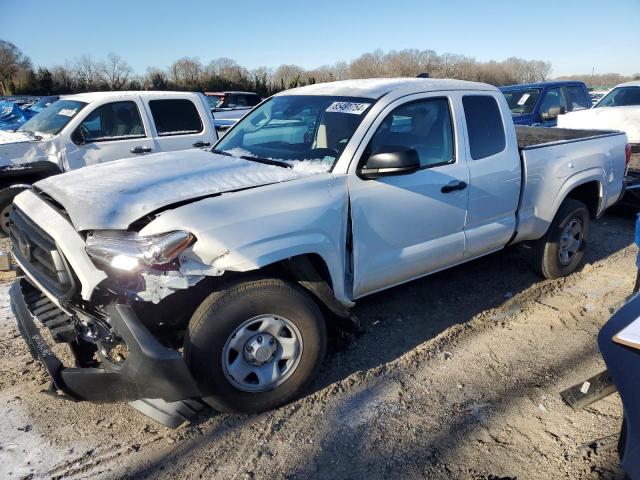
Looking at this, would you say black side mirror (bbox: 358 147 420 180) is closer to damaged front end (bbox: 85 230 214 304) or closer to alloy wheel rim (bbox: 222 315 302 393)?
alloy wheel rim (bbox: 222 315 302 393)

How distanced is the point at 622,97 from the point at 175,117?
28.7 feet

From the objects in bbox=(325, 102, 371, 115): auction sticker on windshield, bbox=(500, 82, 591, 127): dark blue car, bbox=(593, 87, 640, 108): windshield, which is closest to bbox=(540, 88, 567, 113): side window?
bbox=(500, 82, 591, 127): dark blue car

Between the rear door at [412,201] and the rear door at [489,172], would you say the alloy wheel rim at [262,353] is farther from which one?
the rear door at [489,172]

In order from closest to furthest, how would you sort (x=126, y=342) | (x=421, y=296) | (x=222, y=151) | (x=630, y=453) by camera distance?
(x=630, y=453) < (x=126, y=342) < (x=222, y=151) < (x=421, y=296)

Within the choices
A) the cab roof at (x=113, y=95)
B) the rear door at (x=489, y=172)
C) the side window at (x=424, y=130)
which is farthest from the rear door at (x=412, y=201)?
the cab roof at (x=113, y=95)

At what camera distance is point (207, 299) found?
268 centimetres

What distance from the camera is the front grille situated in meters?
2.57

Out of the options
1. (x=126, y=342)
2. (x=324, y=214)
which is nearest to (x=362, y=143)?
(x=324, y=214)

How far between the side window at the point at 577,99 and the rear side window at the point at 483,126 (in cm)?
771

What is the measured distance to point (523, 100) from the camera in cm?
1012

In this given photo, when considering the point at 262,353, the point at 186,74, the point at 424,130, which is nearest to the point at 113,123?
the point at 424,130

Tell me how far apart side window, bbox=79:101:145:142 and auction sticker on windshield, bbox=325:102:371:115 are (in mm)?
4125

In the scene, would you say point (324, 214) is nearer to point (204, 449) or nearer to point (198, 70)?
point (204, 449)

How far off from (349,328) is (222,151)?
1750mm
